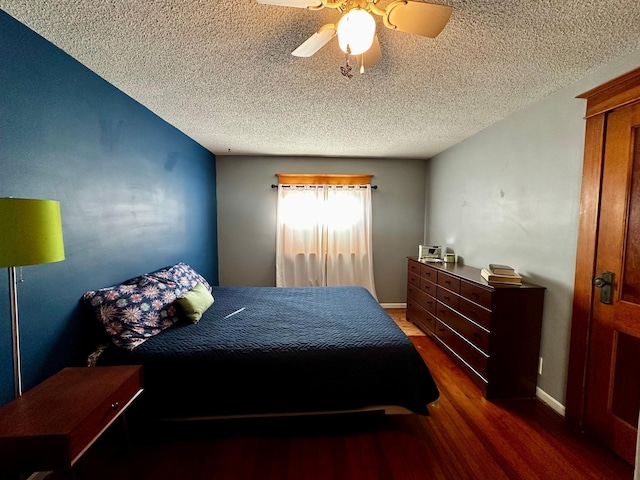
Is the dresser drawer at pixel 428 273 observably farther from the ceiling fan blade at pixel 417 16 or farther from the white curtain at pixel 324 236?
the ceiling fan blade at pixel 417 16

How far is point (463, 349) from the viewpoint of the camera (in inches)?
90.0

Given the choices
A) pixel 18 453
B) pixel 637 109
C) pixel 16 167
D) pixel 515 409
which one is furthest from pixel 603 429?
pixel 16 167

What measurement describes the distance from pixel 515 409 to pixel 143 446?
250cm

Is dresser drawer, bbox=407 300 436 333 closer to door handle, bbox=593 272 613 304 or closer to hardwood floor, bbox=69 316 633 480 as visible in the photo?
hardwood floor, bbox=69 316 633 480

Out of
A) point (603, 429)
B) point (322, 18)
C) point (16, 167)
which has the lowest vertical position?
point (603, 429)

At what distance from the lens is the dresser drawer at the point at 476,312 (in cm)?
197

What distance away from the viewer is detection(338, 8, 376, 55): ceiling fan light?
102 cm

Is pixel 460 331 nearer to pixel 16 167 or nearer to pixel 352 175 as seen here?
pixel 352 175

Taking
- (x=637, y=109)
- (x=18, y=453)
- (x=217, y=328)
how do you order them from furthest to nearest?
(x=217, y=328) → (x=637, y=109) → (x=18, y=453)

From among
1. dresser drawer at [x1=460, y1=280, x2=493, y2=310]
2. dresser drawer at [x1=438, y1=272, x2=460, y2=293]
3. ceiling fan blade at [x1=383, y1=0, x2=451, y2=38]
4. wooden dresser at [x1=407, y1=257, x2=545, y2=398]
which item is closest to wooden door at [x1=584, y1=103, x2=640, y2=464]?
wooden dresser at [x1=407, y1=257, x2=545, y2=398]

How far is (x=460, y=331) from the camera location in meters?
2.34

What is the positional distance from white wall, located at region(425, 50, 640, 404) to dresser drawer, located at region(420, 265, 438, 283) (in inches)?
17.9

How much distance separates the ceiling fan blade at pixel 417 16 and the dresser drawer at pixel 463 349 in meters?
2.16

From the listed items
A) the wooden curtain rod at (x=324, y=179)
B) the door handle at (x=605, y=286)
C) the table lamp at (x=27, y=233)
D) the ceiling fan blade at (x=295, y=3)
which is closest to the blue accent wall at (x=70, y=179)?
the table lamp at (x=27, y=233)
